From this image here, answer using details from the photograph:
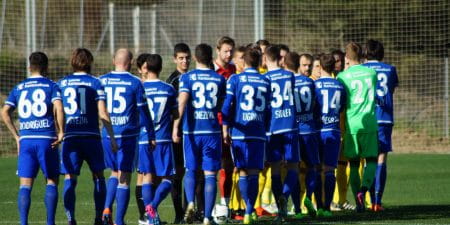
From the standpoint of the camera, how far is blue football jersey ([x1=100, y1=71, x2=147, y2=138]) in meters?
11.3

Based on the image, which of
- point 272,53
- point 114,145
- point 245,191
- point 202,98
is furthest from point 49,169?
point 272,53

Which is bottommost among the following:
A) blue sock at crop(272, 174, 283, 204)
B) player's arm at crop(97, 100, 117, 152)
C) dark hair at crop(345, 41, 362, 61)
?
blue sock at crop(272, 174, 283, 204)

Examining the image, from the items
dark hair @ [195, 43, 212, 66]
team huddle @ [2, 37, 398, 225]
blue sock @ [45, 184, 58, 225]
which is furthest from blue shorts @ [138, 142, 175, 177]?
blue sock @ [45, 184, 58, 225]

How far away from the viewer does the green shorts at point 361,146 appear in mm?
13539

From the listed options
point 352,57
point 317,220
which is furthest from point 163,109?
point 352,57

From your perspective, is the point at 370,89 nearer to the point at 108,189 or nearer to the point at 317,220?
the point at 317,220

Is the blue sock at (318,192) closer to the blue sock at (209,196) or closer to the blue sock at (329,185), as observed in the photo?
the blue sock at (329,185)

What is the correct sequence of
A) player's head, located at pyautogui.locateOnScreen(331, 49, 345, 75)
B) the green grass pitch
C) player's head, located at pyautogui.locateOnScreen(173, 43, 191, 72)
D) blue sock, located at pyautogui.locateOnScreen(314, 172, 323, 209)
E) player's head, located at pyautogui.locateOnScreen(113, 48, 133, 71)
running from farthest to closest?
player's head, located at pyautogui.locateOnScreen(331, 49, 345, 75)
blue sock, located at pyautogui.locateOnScreen(314, 172, 323, 209)
the green grass pitch
player's head, located at pyautogui.locateOnScreen(173, 43, 191, 72)
player's head, located at pyautogui.locateOnScreen(113, 48, 133, 71)

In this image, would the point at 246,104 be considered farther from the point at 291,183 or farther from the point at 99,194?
the point at 99,194

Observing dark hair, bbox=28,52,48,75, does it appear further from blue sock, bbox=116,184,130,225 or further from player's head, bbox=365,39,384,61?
player's head, bbox=365,39,384,61

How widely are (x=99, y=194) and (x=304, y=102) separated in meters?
3.06

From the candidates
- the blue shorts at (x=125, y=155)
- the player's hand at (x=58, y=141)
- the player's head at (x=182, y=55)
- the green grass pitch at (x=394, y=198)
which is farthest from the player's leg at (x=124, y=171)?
the player's head at (x=182, y=55)

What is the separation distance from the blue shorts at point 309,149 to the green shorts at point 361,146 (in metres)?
0.73

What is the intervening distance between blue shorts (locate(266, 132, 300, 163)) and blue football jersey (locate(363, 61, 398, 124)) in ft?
7.43
